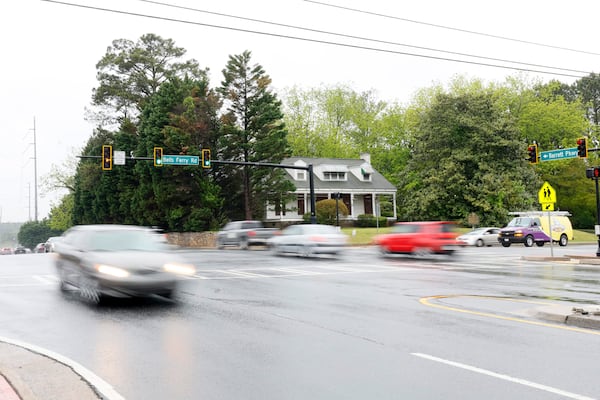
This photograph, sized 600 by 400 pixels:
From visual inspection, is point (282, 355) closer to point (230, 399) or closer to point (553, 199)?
point (230, 399)

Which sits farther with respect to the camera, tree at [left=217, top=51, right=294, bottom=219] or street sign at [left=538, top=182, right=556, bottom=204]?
tree at [left=217, top=51, right=294, bottom=219]

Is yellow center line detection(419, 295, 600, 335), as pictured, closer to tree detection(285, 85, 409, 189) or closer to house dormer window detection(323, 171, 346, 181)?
house dormer window detection(323, 171, 346, 181)

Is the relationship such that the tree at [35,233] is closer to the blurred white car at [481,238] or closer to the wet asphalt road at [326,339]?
the blurred white car at [481,238]

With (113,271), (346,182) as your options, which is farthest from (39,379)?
(346,182)

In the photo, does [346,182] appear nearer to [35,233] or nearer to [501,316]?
[501,316]

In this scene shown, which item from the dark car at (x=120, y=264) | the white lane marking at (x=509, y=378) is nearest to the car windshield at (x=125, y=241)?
the dark car at (x=120, y=264)

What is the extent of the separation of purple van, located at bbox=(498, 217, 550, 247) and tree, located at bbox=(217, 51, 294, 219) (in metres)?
18.8

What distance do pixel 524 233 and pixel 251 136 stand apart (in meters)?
23.8

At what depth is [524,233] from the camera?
3922cm

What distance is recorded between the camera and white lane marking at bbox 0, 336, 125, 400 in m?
5.55

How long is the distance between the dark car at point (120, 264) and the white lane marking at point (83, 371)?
10.0 ft

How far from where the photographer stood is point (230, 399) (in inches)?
209

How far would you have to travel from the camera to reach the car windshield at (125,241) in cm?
1210

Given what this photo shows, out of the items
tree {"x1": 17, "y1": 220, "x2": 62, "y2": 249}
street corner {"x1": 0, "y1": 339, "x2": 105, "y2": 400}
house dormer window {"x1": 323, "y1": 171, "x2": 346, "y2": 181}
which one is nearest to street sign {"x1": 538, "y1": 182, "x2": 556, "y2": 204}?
street corner {"x1": 0, "y1": 339, "x2": 105, "y2": 400}
